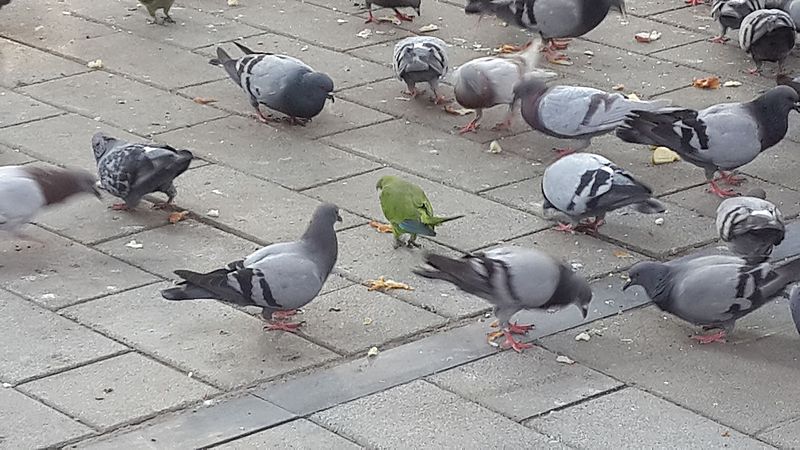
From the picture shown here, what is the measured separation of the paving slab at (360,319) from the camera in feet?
19.0

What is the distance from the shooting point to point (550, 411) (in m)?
5.26

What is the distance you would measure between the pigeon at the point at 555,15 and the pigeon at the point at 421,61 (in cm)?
96

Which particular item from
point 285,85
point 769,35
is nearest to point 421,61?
point 285,85

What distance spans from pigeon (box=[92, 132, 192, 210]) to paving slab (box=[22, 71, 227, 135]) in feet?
3.84

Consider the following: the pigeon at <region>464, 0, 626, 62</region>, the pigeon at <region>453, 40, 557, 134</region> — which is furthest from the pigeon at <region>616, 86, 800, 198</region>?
the pigeon at <region>464, 0, 626, 62</region>

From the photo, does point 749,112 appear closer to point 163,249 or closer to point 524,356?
point 524,356

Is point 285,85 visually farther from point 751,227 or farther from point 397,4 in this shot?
point 751,227

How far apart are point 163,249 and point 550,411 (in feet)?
7.25

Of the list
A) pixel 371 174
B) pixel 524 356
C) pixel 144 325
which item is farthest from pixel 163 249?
pixel 524 356

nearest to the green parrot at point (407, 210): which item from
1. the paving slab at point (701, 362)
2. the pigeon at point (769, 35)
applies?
the paving slab at point (701, 362)

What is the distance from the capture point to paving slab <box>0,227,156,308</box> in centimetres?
620

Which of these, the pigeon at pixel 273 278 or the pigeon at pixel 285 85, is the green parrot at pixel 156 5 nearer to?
the pigeon at pixel 285 85

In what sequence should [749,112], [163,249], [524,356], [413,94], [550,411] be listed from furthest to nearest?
[413,94] < [749,112] < [163,249] < [524,356] < [550,411]

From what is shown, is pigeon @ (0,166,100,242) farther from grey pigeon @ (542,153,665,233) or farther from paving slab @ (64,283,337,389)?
grey pigeon @ (542,153,665,233)
